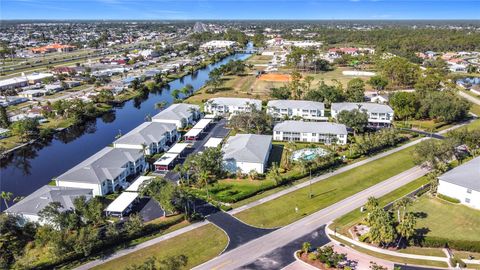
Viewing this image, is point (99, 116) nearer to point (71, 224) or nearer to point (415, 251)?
point (71, 224)

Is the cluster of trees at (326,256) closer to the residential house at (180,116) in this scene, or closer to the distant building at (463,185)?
the distant building at (463,185)

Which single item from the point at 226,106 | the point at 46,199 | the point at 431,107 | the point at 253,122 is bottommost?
the point at 46,199

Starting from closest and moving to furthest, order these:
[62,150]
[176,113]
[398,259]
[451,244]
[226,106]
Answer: [398,259] → [451,244] → [62,150] → [176,113] → [226,106]

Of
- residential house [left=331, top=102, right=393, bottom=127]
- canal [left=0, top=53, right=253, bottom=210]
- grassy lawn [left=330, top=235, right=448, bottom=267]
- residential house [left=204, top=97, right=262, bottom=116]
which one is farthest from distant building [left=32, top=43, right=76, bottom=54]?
grassy lawn [left=330, top=235, right=448, bottom=267]

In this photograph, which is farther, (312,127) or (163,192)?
(312,127)

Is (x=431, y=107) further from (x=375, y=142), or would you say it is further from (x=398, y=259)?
(x=398, y=259)

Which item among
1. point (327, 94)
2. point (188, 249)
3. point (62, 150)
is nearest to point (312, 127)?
point (327, 94)

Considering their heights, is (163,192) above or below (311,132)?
below
